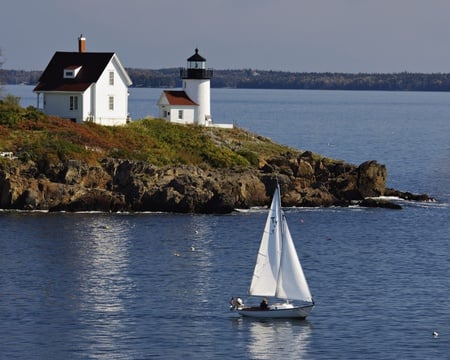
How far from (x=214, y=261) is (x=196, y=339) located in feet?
54.3

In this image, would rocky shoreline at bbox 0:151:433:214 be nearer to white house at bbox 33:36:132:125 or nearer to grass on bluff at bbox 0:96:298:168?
grass on bluff at bbox 0:96:298:168

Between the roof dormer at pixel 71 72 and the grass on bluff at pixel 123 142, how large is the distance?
4358mm

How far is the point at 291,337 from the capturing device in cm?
5009

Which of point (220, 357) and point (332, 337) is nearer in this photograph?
point (220, 357)

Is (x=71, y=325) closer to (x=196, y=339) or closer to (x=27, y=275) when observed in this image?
(x=196, y=339)

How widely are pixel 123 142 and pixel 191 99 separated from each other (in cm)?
1501

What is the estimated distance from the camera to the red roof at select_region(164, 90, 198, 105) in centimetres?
10249

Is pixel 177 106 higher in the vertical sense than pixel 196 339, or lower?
higher

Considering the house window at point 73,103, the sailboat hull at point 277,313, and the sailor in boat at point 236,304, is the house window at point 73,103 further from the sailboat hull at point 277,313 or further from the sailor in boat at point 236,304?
the sailboat hull at point 277,313

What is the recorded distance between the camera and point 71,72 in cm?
9462

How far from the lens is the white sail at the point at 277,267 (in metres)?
53.6

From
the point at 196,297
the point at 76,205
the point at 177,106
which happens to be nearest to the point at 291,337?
the point at 196,297

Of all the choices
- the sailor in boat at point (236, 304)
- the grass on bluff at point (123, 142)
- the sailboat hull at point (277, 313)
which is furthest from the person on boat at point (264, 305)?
the grass on bluff at point (123, 142)

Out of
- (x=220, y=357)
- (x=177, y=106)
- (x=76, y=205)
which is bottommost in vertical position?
(x=220, y=357)
